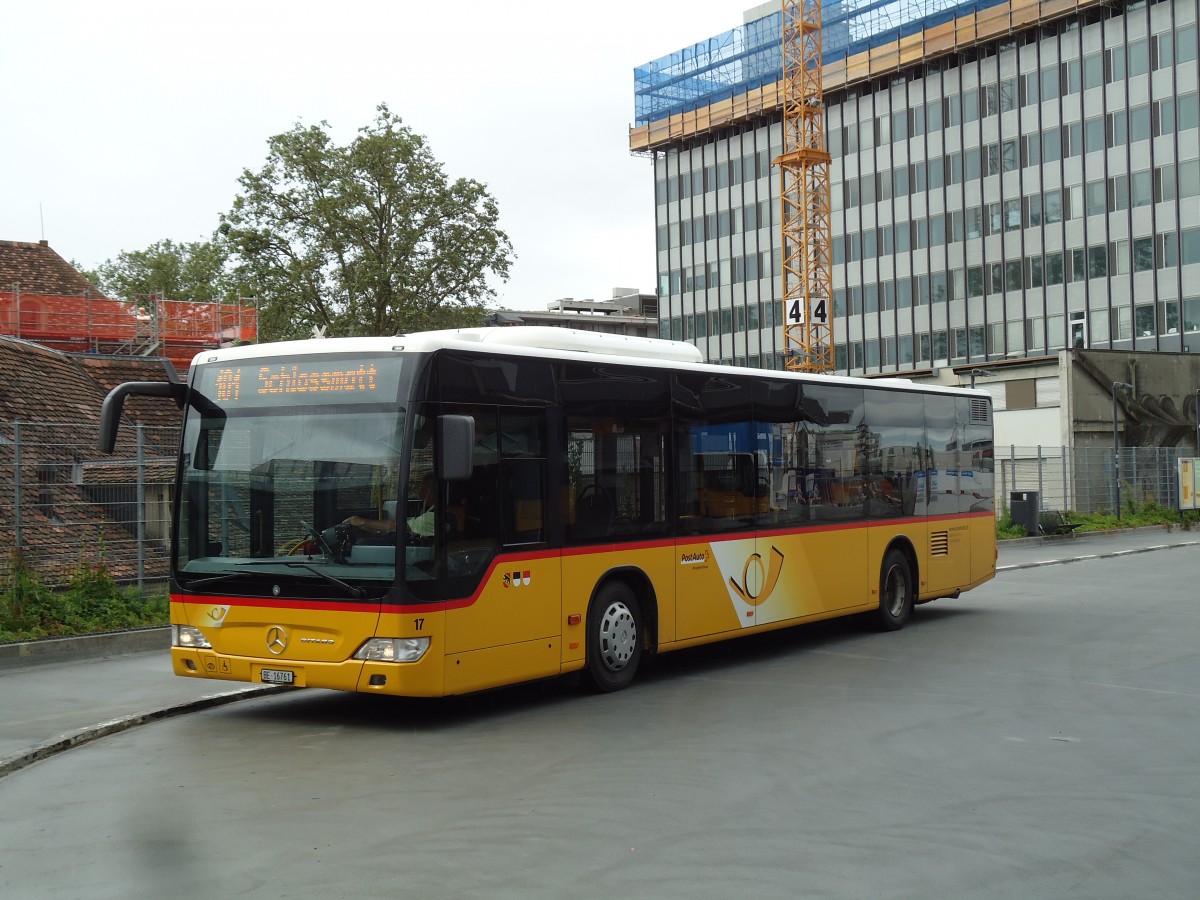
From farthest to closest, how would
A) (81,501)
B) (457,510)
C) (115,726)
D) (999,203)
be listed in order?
(999,203)
(81,501)
(115,726)
(457,510)

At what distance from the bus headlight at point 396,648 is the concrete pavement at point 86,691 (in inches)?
86.2

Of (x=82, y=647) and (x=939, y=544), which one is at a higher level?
(x=939, y=544)

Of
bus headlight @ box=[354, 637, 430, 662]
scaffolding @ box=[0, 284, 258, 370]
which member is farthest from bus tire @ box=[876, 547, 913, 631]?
scaffolding @ box=[0, 284, 258, 370]

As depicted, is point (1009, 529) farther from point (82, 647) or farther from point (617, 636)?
point (82, 647)

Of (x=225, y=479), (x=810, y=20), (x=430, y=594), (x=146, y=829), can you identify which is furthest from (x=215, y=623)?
(x=810, y=20)

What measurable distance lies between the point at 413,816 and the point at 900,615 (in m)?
10.0

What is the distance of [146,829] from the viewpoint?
7.11 metres

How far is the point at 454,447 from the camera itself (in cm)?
964

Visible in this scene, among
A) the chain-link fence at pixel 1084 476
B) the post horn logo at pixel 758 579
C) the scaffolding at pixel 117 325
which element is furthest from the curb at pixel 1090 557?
the scaffolding at pixel 117 325

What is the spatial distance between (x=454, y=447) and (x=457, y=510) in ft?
1.69

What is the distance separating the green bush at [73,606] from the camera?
14328mm

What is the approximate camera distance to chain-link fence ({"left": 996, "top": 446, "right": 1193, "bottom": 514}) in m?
40.2

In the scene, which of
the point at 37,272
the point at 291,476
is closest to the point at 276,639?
the point at 291,476

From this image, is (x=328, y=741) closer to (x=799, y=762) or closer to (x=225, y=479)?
(x=225, y=479)
